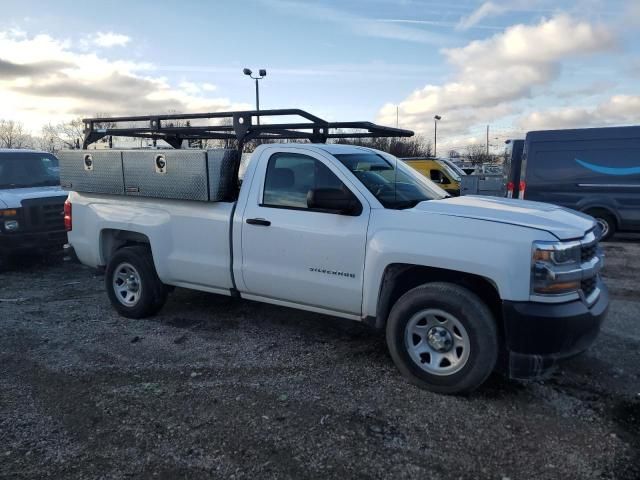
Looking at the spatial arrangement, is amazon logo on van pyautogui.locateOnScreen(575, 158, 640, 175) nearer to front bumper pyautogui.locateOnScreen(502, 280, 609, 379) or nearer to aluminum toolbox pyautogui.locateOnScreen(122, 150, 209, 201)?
front bumper pyautogui.locateOnScreen(502, 280, 609, 379)

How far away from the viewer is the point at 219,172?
4.82m

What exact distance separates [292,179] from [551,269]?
2.32 meters

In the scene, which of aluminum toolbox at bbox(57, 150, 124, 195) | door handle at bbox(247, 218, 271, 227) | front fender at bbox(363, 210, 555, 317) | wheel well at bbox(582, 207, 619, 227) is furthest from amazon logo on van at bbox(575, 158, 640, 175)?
aluminum toolbox at bbox(57, 150, 124, 195)

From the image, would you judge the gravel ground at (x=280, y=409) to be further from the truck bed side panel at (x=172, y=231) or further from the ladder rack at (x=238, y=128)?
the ladder rack at (x=238, y=128)

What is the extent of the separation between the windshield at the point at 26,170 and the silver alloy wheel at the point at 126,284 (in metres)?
4.54

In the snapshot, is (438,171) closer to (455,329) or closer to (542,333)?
(455,329)

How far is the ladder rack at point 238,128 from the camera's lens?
4.95 meters

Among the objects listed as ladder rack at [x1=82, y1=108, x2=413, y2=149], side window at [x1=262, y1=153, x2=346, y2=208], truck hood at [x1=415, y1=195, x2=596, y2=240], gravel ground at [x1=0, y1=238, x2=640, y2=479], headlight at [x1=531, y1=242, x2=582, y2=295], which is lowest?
gravel ground at [x1=0, y1=238, x2=640, y2=479]

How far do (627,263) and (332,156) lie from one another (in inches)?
266

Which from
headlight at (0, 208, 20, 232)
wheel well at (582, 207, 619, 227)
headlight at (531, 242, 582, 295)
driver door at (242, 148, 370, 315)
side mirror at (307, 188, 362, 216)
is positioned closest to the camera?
headlight at (531, 242, 582, 295)

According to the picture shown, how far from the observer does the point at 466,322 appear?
3594 millimetres

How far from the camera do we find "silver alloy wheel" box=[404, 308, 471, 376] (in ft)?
12.1

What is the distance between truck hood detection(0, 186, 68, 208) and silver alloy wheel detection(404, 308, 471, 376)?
276 inches

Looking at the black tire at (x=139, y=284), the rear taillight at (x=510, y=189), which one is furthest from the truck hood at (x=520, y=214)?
the rear taillight at (x=510, y=189)
